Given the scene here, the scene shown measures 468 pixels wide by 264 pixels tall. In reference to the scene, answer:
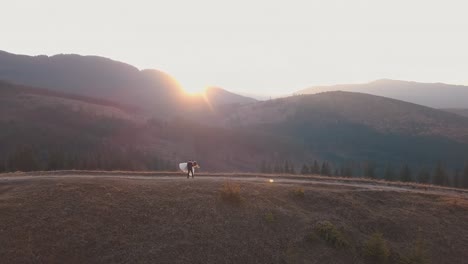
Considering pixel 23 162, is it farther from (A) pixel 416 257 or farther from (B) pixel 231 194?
Result: (A) pixel 416 257

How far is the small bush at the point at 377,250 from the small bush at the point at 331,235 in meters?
1.36

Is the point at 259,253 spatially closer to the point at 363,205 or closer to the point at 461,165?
the point at 363,205

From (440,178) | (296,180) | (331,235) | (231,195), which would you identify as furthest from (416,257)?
(440,178)

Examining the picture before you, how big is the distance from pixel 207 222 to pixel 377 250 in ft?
35.7

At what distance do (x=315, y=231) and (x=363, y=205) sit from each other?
6.73 meters

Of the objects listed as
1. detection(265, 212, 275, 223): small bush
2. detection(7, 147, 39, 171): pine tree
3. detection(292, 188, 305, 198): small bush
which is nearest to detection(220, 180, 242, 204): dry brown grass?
detection(265, 212, 275, 223): small bush

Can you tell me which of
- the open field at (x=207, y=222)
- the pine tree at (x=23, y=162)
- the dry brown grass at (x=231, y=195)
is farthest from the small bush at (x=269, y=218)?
the pine tree at (x=23, y=162)

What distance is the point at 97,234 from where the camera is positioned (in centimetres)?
2281

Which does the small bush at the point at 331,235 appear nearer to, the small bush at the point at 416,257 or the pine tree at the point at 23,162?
the small bush at the point at 416,257

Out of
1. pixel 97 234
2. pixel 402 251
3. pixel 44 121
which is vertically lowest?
pixel 402 251

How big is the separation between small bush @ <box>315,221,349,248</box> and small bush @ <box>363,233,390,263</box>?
1357 mm

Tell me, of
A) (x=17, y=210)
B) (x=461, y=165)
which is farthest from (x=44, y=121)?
(x=461, y=165)

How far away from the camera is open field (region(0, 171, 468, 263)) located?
2195cm

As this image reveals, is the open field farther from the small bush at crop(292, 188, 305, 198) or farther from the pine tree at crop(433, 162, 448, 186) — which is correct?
the pine tree at crop(433, 162, 448, 186)
